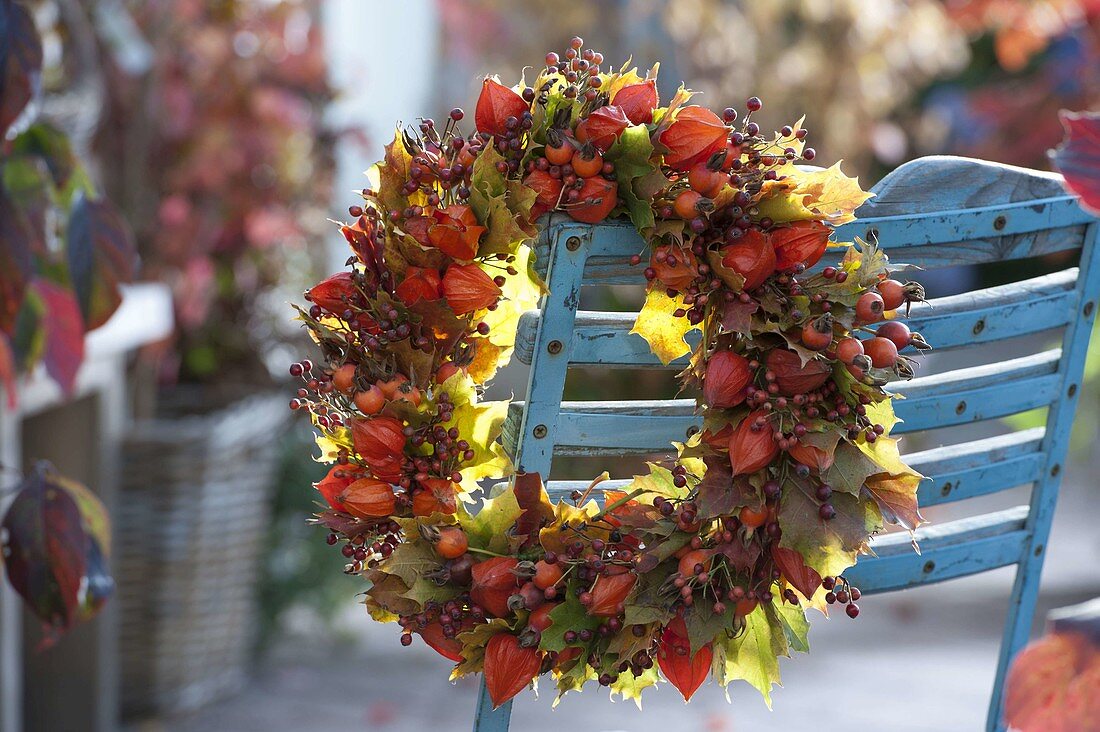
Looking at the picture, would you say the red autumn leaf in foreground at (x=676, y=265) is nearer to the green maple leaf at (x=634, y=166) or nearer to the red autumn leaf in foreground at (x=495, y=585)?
the green maple leaf at (x=634, y=166)

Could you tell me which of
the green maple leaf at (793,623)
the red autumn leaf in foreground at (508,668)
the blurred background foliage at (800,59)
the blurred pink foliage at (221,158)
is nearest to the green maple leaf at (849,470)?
the green maple leaf at (793,623)

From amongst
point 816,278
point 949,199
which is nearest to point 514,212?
point 816,278

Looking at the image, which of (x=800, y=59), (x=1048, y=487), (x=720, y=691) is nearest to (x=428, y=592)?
(x=1048, y=487)

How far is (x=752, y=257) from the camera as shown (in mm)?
692

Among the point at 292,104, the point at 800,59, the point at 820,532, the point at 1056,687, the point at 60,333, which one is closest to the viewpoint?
the point at 1056,687

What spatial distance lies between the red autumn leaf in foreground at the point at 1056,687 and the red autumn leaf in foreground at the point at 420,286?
39 cm

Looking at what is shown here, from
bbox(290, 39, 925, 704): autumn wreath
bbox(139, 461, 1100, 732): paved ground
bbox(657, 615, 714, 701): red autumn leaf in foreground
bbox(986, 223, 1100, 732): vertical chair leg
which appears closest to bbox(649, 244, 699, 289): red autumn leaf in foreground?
bbox(290, 39, 925, 704): autumn wreath

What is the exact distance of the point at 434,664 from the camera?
7.68 feet

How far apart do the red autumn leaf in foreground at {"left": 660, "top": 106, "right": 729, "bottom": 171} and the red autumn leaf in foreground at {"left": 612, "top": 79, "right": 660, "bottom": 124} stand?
24 millimetres

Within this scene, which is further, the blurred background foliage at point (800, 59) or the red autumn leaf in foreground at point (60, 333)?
the blurred background foliage at point (800, 59)

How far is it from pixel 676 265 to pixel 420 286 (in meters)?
0.16

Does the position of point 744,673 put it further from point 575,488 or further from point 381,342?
point 381,342

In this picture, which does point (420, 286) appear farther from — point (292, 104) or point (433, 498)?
point (292, 104)

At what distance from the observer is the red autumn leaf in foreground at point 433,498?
0.75m
